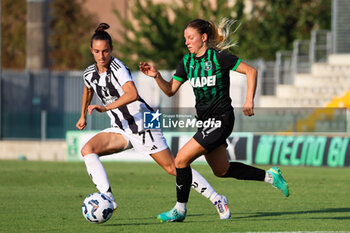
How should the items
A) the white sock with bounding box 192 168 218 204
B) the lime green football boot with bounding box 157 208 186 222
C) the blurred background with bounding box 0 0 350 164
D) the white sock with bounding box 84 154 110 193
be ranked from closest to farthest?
the white sock with bounding box 84 154 110 193 → the lime green football boot with bounding box 157 208 186 222 → the white sock with bounding box 192 168 218 204 → the blurred background with bounding box 0 0 350 164

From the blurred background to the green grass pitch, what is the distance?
395cm

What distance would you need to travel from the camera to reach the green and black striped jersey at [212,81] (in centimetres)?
892

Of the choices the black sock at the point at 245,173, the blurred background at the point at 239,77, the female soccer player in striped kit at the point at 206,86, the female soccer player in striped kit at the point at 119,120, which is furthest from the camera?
the blurred background at the point at 239,77

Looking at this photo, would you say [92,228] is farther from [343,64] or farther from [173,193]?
[343,64]

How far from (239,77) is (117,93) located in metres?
19.5

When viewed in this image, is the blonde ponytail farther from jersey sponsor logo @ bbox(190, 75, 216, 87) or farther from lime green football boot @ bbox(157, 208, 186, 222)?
lime green football boot @ bbox(157, 208, 186, 222)

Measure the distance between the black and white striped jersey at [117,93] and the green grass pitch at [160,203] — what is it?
109 centimetres

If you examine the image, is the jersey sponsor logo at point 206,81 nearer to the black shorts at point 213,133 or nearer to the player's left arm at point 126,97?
the black shorts at point 213,133

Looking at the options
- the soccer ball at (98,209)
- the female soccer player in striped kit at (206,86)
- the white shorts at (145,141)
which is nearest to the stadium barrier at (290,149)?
the white shorts at (145,141)

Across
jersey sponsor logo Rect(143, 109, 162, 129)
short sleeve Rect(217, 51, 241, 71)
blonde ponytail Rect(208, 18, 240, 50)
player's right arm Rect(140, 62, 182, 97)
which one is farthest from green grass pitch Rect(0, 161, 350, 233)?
blonde ponytail Rect(208, 18, 240, 50)

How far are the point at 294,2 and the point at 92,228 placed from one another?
29936 mm

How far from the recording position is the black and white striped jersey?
30.6 feet

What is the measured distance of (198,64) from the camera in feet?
29.6

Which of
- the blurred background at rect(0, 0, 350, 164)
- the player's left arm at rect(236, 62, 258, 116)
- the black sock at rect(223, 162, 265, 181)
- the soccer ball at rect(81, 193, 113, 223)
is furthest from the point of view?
the blurred background at rect(0, 0, 350, 164)
